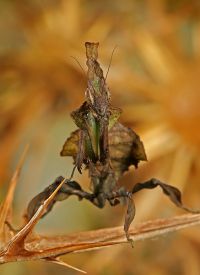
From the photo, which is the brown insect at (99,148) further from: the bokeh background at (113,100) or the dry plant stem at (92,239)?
the bokeh background at (113,100)

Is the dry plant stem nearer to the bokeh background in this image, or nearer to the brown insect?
the brown insect

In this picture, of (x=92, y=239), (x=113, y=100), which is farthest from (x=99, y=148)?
(x=113, y=100)

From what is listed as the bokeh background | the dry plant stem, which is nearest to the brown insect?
the dry plant stem

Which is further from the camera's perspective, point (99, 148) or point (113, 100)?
point (113, 100)

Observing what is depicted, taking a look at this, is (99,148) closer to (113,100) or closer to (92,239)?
(92,239)
